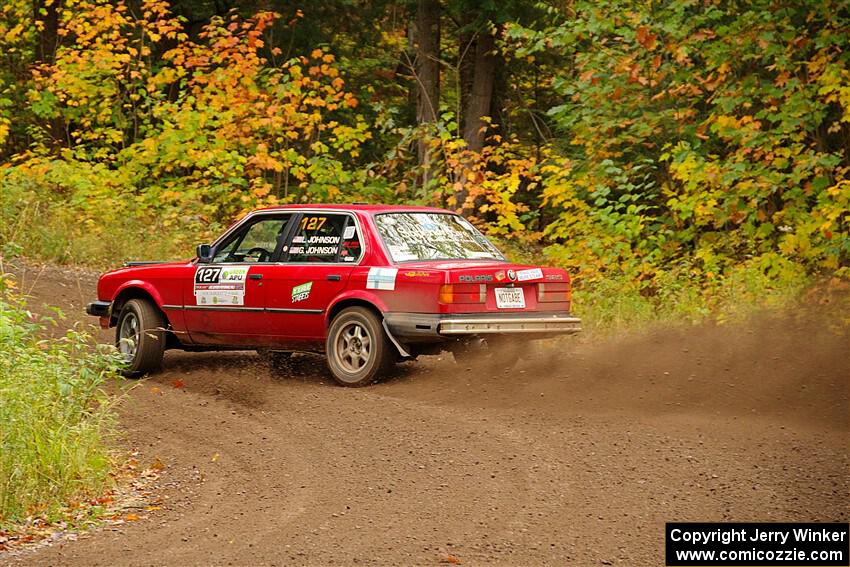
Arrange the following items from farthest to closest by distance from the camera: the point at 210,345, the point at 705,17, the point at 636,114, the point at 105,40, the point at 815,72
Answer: the point at 105,40 < the point at 636,114 < the point at 705,17 < the point at 815,72 < the point at 210,345

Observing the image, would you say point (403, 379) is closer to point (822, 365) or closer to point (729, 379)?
point (729, 379)

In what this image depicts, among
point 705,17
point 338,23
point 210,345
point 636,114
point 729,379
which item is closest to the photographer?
point 729,379

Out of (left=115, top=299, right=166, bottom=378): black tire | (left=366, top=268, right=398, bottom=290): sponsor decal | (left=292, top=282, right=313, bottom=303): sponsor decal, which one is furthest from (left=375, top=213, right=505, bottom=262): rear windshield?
(left=115, top=299, right=166, bottom=378): black tire

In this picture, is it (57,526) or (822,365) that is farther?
(822,365)

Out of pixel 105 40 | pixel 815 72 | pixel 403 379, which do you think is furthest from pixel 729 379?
pixel 105 40

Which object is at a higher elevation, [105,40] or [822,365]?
[105,40]

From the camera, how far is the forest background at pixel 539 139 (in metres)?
14.8

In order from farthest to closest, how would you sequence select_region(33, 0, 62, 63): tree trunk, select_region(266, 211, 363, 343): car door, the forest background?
1. select_region(33, 0, 62, 63): tree trunk
2. the forest background
3. select_region(266, 211, 363, 343): car door

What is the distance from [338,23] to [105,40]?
18.5 feet

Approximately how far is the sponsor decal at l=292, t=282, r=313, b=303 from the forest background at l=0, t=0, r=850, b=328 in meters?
3.03

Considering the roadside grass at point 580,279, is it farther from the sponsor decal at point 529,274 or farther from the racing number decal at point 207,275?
the sponsor decal at point 529,274

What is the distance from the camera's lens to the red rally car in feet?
34.2

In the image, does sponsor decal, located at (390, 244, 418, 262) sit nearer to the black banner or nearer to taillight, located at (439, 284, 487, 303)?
taillight, located at (439, 284, 487, 303)

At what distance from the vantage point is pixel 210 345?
1202cm
